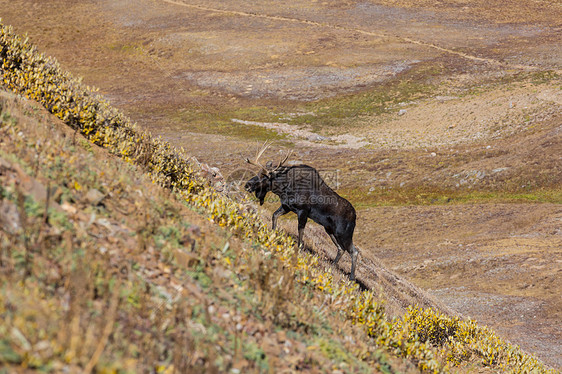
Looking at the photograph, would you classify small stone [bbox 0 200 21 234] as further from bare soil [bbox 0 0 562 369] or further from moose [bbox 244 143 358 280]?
bare soil [bbox 0 0 562 369]

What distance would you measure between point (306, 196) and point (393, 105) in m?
35.9

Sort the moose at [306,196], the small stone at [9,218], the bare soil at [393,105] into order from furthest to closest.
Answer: the bare soil at [393,105]
the moose at [306,196]
the small stone at [9,218]

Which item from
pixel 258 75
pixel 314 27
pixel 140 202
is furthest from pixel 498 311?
pixel 314 27

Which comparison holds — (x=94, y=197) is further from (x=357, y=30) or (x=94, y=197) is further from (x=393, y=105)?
(x=357, y=30)

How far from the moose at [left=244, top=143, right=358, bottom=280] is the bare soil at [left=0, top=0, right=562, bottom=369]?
2382 mm

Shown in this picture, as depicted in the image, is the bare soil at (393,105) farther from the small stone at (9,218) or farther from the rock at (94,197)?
the small stone at (9,218)


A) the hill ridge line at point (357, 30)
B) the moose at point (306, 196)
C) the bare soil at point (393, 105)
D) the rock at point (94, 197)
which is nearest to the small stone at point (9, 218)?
the rock at point (94, 197)

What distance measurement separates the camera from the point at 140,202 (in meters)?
6.46

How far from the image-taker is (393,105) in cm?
4538

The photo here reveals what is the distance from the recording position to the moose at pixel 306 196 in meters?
11.8

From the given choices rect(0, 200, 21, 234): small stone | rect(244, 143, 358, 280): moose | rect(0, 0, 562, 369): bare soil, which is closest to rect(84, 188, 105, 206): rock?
rect(0, 200, 21, 234): small stone

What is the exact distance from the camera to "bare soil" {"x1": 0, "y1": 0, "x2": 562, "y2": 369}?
61.8 ft

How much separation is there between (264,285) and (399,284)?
10.9 m

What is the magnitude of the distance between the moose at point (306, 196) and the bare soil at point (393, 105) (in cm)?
238
